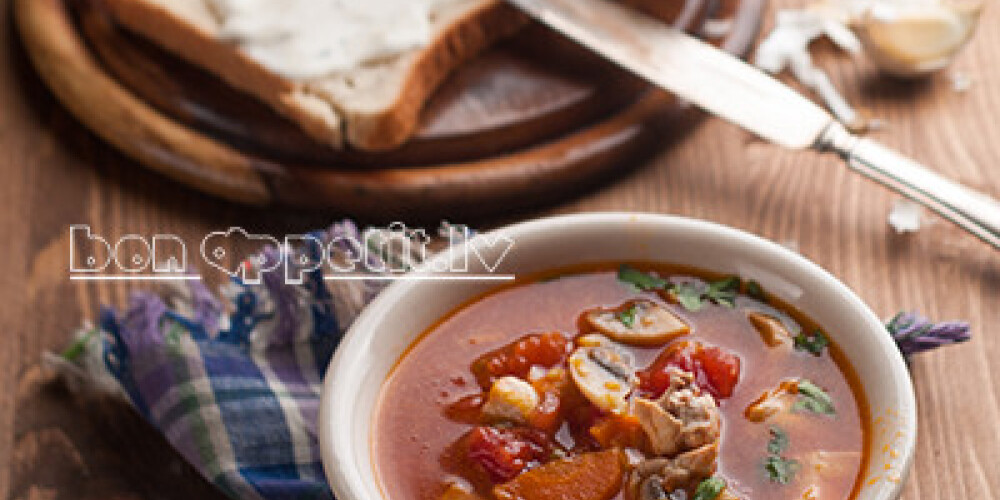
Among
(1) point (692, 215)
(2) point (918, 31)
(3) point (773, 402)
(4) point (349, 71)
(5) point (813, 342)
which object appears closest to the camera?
(3) point (773, 402)

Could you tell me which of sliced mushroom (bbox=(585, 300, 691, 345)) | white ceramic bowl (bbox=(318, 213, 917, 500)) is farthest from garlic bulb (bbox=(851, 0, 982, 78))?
sliced mushroom (bbox=(585, 300, 691, 345))

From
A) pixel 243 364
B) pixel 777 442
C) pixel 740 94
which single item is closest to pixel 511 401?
pixel 777 442

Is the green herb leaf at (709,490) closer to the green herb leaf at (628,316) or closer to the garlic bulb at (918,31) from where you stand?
the green herb leaf at (628,316)

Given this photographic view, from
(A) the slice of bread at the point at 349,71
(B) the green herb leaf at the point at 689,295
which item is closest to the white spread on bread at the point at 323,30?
(A) the slice of bread at the point at 349,71

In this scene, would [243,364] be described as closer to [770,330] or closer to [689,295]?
[689,295]

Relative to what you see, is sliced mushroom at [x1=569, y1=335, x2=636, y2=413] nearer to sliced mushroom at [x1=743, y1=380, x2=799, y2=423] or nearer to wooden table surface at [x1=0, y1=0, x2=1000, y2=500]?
sliced mushroom at [x1=743, y1=380, x2=799, y2=423]

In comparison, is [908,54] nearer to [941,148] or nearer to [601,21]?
[941,148]

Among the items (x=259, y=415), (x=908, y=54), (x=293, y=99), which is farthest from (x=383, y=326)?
(x=908, y=54)
